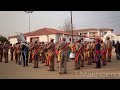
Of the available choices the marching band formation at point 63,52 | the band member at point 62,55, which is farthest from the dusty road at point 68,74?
the marching band formation at point 63,52

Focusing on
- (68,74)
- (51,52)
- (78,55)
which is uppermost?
(51,52)

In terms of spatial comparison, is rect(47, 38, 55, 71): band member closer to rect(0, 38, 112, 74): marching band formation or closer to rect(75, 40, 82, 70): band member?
rect(0, 38, 112, 74): marching band formation

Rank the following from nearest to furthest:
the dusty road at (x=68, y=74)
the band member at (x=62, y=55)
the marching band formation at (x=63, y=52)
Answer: the dusty road at (x=68, y=74)
the band member at (x=62, y=55)
the marching band formation at (x=63, y=52)

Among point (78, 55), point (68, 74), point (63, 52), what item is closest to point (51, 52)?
point (63, 52)

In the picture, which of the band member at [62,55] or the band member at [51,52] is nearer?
the band member at [62,55]

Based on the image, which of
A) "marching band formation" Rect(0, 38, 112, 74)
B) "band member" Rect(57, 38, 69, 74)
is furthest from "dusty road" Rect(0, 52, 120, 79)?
"marching band formation" Rect(0, 38, 112, 74)

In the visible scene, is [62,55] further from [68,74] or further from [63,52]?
[68,74]

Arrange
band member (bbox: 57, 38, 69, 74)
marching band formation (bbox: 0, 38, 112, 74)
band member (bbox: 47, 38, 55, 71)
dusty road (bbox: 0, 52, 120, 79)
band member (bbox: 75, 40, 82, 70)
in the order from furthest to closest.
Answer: band member (bbox: 75, 40, 82, 70) → band member (bbox: 47, 38, 55, 71) → marching band formation (bbox: 0, 38, 112, 74) → band member (bbox: 57, 38, 69, 74) → dusty road (bbox: 0, 52, 120, 79)

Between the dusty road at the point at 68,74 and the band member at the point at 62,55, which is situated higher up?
the band member at the point at 62,55

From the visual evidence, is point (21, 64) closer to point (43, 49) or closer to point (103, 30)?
point (43, 49)

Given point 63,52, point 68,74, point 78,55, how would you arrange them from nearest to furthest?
point 68,74 → point 63,52 → point 78,55

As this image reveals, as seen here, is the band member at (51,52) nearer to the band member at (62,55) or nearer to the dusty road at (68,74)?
the dusty road at (68,74)

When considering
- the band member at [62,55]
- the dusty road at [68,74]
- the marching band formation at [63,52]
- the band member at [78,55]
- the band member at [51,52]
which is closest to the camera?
the dusty road at [68,74]
